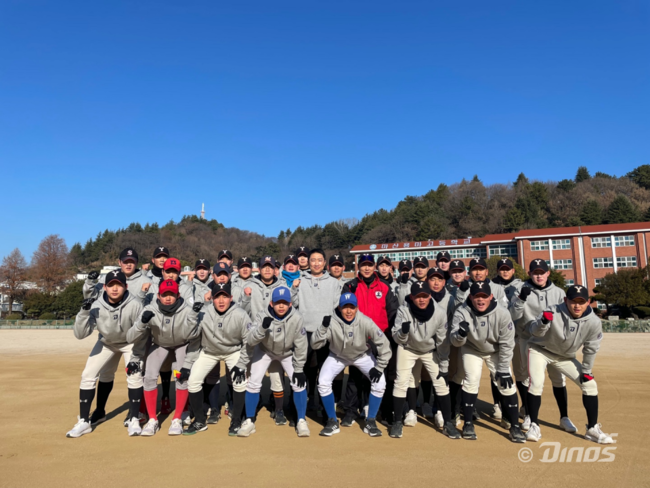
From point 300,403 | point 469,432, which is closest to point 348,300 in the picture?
point 300,403

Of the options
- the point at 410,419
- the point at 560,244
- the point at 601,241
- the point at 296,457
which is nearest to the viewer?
the point at 296,457

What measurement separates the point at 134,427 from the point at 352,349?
327cm

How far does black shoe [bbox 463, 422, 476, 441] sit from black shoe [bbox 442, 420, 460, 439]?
0.10 meters

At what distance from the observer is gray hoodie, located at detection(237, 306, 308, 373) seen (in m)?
5.70

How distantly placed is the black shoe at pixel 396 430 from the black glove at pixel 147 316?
3720mm

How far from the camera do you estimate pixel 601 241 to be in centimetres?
4700

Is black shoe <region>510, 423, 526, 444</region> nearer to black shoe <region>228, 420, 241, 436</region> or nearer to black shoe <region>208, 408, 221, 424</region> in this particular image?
black shoe <region>228, 420, 241, 436</region>

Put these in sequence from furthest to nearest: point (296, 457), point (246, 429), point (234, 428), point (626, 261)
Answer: point (626, 261) → point (234, 428) → point (246, 429) → point (296, 457)

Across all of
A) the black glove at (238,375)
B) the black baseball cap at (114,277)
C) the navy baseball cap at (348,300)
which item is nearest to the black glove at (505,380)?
the navy baseball cap at (348,300)

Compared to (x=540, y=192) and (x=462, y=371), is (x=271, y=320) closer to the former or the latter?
(x=462, y=371)

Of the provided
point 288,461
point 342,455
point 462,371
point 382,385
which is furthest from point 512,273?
point 288,461

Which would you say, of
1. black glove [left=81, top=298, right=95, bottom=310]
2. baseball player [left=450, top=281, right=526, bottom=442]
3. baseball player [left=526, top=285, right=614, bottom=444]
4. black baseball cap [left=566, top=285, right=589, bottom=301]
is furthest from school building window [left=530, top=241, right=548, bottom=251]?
black glove [left=81, top=298, right=95, bottom=310]

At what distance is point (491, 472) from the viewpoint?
425 centimetres

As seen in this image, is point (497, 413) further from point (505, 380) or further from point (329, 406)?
point (329, 406)
